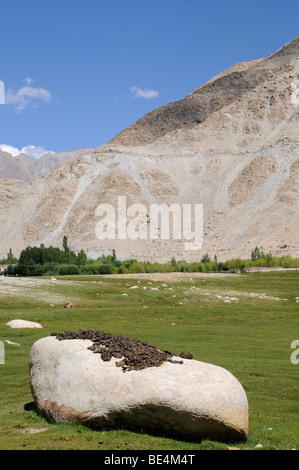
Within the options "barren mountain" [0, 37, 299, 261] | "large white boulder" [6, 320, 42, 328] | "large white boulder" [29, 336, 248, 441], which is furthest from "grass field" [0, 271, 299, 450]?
"barren mountain" [0, 37, 299, 261]

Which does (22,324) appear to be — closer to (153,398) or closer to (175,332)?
(175,332)

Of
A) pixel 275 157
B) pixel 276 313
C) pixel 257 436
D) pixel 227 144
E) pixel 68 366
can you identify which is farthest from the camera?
pixel 227 144

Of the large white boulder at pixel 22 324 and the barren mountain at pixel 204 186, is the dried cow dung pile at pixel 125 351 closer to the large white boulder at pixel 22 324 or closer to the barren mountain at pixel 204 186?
the large white boulder at pixel 22 324

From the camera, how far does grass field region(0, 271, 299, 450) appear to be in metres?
11.5

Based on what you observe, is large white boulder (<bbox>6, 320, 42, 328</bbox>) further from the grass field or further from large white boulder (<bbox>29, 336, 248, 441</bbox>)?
large white boulder (<bbox>29, 336, 248, 441</bbox>)

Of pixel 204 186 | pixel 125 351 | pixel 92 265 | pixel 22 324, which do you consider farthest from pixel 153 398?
pixel 204 186

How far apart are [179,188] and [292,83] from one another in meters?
63.2

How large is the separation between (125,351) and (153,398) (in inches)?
77.8

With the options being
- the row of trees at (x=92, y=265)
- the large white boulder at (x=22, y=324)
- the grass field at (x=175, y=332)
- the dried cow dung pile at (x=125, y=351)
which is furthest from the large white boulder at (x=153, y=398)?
the row of trees at (x=92, y=265)

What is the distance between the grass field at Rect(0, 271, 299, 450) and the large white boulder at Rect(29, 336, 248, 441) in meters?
0.33

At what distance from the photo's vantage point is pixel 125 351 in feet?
42.1

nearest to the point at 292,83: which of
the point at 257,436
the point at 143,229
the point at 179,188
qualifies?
the point at 179,188
